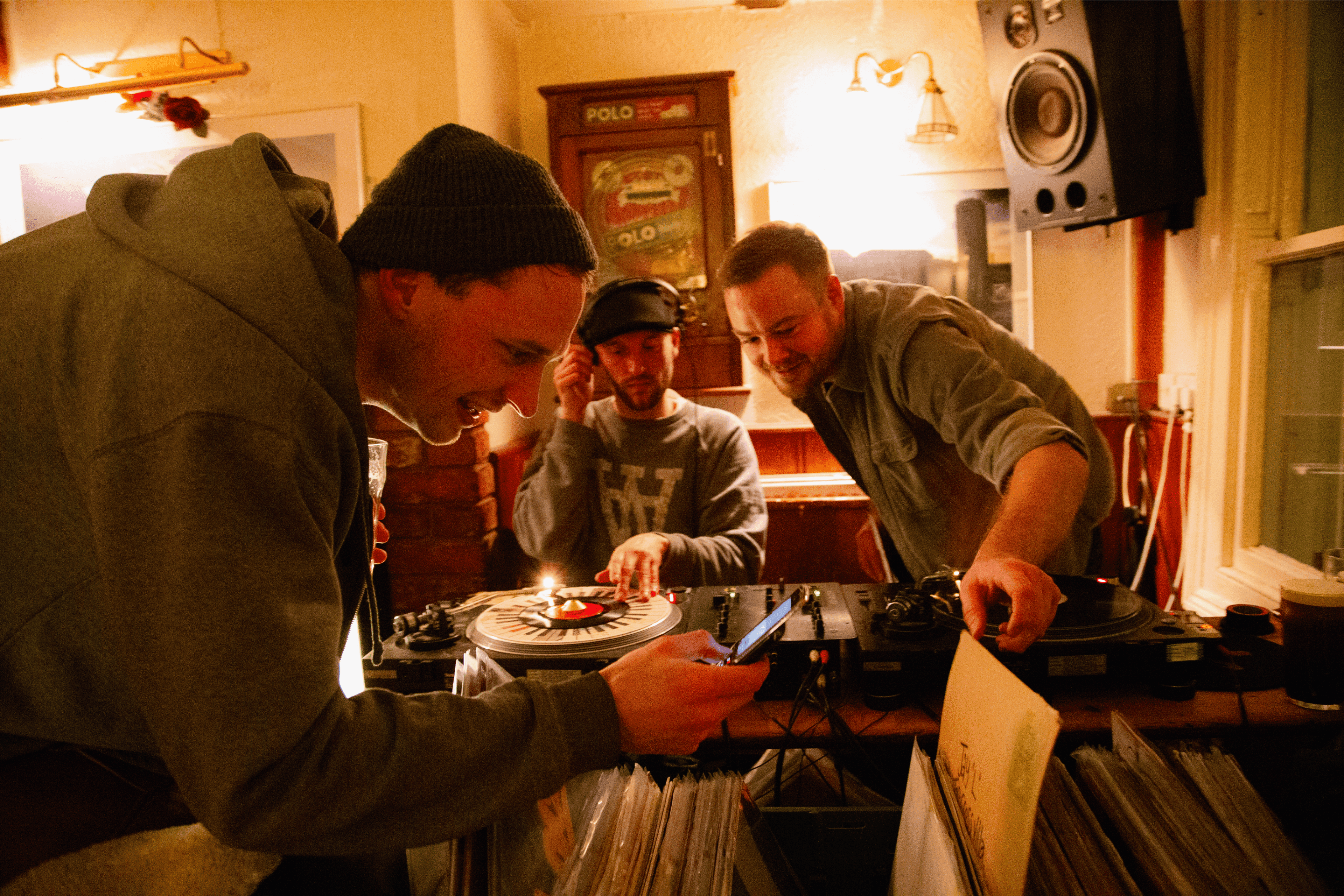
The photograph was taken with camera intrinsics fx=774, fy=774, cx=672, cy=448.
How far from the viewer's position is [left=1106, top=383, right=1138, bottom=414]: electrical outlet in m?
2.82

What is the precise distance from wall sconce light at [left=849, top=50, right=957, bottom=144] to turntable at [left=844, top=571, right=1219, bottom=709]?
7.46ft

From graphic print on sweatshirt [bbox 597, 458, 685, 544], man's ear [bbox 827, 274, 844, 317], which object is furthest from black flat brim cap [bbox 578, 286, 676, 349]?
man's ear [bbox 827, 274, 844, 317]

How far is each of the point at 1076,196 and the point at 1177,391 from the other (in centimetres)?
71

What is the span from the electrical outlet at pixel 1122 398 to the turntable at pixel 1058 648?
2029 mm

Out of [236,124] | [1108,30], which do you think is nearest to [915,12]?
[1108,30]

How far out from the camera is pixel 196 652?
1.65 feet

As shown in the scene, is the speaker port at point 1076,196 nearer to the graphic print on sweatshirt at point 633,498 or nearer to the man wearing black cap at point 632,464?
the man wearing black cap at point 632,464

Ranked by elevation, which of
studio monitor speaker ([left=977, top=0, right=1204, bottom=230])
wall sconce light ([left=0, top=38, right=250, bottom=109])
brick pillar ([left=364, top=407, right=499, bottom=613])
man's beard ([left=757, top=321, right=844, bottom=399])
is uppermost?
wall sconce light ([left=0, top=38, right=250, bottom=109])

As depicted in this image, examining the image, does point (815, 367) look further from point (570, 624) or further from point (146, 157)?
point (146, 157)

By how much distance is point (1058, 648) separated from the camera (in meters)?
0.97

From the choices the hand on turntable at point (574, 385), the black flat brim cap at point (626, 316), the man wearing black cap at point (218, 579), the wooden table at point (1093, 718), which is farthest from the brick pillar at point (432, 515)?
the man wearing black cap at point (218, 579)

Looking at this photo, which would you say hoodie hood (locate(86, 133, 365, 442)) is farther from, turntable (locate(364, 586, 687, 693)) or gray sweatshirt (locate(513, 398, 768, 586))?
gray sweatshirt (locate(513, 398, 768, 586))

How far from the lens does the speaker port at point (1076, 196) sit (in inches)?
89.4

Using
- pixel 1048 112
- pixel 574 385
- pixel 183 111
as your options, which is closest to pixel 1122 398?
pixel 1048 112
